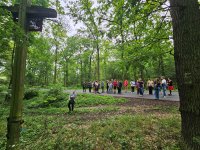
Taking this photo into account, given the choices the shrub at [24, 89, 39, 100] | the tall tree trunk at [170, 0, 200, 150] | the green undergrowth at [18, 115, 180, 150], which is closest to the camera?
the tall tree trunk at [170, 0, 200, 150]

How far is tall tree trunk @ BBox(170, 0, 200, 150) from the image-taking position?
9.75 ft

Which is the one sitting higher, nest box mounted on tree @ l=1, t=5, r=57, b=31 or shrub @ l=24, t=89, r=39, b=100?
nest box mounted on tree @ l=1, t=5, r=57, b=31

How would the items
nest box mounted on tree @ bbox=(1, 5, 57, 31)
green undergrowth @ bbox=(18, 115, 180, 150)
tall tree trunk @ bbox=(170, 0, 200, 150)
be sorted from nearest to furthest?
tall tree trunk @ bbox=(170, 0, 200, 150) < nest box mounted on tree @ bbox=(1, 5, 57, 31) < green undergrowth @ bbox=(18, 115, 180, 150)

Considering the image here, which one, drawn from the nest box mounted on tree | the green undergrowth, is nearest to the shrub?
the green undergrowth

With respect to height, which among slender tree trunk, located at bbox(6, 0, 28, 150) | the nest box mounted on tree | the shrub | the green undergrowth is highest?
the nest box mounted on tree

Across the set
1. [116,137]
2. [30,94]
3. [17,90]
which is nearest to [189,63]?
[17,90]

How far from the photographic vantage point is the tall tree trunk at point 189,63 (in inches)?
117

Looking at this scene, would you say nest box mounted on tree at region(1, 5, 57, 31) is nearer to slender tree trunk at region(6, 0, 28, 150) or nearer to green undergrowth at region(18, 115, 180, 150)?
slender tree trunk at region(6, 0, 28, 150)

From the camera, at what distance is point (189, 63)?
3.01 meters

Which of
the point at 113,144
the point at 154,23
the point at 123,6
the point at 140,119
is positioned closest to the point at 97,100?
the point at 140,119

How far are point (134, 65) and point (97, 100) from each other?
1202 centimetres

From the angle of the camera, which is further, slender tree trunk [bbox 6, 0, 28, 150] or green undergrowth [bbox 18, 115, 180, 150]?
green undergrowth [bbox 18, 115, 180, 150]

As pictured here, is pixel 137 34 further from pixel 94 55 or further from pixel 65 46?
pixel 65 46

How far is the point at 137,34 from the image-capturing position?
18.0ft
